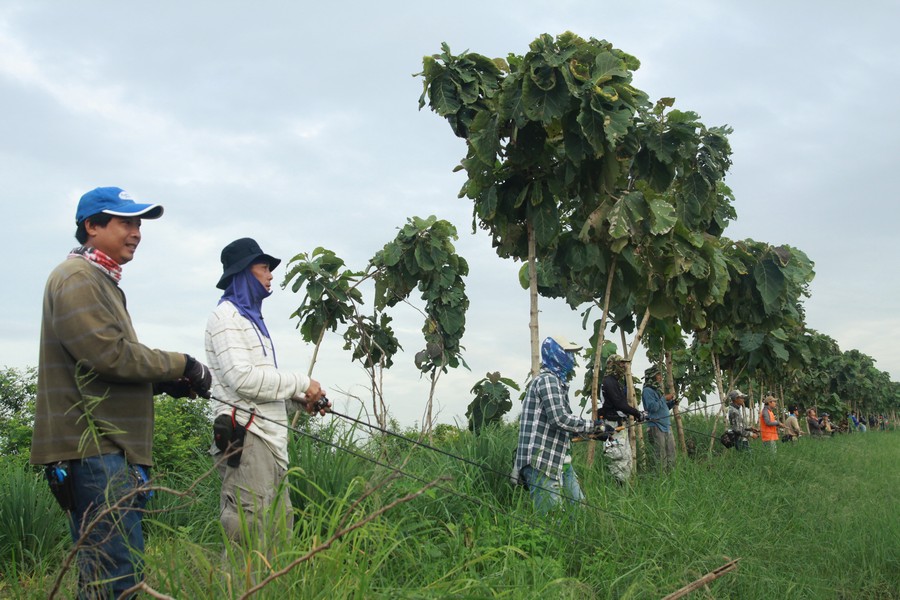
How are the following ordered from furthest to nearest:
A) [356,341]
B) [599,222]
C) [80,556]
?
[356,341], [599,222], [80,556]

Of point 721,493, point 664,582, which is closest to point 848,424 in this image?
point 721,493

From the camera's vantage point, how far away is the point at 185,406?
9.73m

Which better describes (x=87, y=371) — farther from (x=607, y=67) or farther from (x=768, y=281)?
(x=768, y=281)

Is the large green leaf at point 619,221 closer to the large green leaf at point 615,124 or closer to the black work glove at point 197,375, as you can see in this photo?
the large green leaf at point 615,124

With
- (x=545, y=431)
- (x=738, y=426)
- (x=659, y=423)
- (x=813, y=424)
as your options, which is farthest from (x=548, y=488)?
(x=813, y=424)

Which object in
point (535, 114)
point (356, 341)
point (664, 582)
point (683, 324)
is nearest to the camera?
point (664, 582)

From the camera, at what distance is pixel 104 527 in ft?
11.2

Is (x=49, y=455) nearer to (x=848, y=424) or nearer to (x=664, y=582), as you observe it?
(x=664, y=582)

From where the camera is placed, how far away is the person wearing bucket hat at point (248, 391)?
168 inches

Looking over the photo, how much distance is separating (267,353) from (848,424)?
4904 cm

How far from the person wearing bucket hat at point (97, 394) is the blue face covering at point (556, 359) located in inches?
141

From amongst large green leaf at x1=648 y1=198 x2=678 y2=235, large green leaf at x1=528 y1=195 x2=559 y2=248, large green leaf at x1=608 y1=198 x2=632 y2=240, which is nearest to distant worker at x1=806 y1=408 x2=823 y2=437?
large green leaf at x1=648 y1=198 x2=678 y2=235

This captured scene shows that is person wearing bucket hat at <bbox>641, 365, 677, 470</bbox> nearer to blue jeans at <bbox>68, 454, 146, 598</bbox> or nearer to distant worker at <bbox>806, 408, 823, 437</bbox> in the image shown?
blue jeans at <bbox>68, 454, 146, 598</bbox>

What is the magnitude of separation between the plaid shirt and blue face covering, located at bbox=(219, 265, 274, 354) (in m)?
2.74
